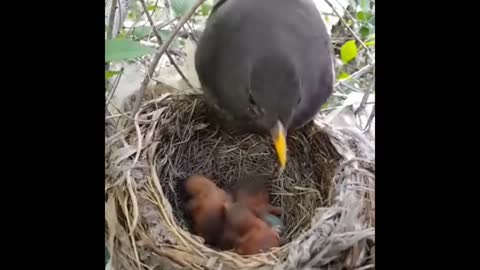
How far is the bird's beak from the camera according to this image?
46.1 inches

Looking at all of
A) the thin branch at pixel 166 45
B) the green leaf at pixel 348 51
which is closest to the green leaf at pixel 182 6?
the thin branch at pixel 166 45

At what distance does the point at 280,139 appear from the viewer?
1.17 m

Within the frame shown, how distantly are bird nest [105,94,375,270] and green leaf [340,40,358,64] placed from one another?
10 cm

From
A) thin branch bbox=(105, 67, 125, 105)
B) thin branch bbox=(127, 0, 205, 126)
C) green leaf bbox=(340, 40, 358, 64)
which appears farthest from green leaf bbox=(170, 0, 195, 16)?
green leaf bbox=(340, 40, 358, 64)

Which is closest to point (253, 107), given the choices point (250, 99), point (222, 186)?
point (250, 99)

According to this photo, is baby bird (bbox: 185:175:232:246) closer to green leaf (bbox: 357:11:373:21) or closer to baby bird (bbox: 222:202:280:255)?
baby bird (bbox: 222:202:280:255)

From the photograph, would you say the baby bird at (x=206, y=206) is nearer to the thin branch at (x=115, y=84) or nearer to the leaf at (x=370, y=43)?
the thin branch at (x=115, y=84)

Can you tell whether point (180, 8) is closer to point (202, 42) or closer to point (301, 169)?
point (202, 42)

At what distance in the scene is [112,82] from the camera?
1.19 metres

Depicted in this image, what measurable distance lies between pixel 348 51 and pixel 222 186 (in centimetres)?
25

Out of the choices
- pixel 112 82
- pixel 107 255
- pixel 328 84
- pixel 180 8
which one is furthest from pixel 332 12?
pixel 107 255

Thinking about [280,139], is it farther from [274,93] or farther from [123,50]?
[123,50]

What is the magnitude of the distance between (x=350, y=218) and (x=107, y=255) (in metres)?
0.33

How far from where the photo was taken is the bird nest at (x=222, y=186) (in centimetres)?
115
